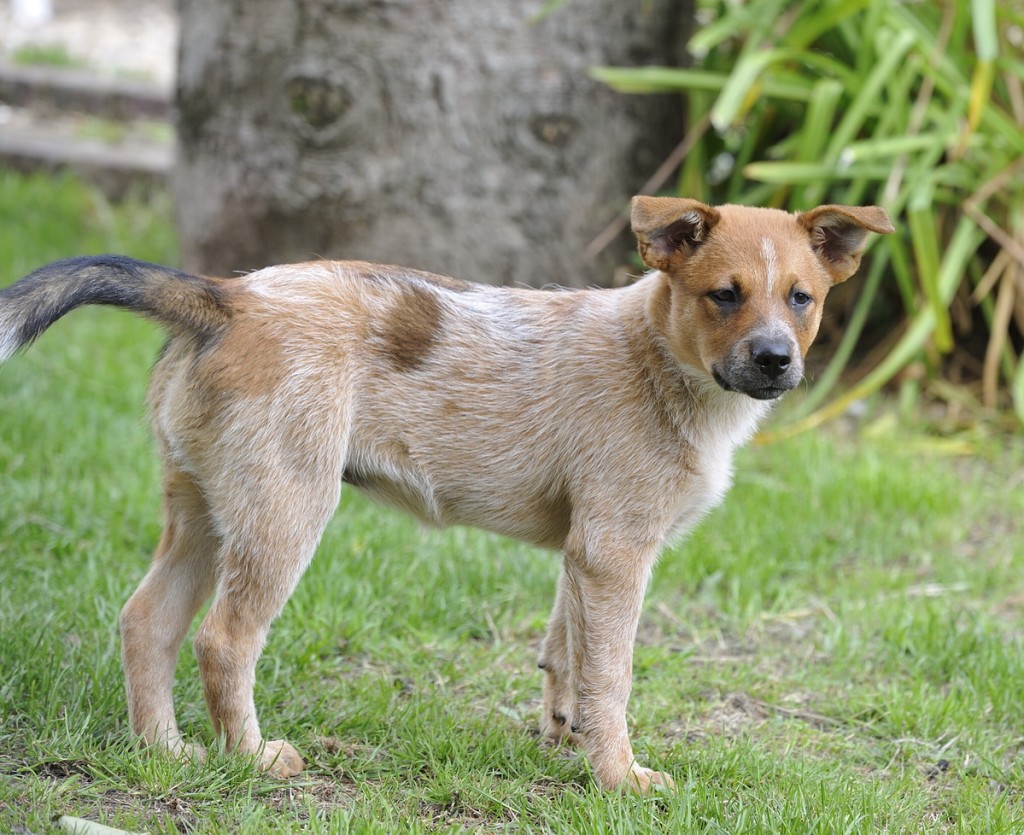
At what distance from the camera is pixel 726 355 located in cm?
337

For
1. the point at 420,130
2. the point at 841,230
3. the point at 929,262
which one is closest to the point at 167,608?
the point at 841,230

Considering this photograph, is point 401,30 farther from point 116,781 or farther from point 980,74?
point 116,781

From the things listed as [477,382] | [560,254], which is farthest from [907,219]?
[477,382]

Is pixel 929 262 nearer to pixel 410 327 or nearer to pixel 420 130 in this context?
pixel 420 130

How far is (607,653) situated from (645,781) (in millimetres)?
349

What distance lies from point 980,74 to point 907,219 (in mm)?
926

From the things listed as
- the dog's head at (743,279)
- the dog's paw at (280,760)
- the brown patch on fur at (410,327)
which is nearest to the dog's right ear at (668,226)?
the dog's head at (743,279)

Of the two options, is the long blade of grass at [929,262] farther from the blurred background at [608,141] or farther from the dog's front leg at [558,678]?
the dog's front leg at [558,678]

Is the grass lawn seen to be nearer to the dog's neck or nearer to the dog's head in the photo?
the dog's neck

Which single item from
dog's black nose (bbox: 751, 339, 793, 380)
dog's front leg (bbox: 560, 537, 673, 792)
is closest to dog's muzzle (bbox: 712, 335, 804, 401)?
dog's black nose (bbox: 751, 339, 793, 380)

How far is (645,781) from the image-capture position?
3.37 metres

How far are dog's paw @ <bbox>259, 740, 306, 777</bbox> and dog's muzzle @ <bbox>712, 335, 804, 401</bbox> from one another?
1534 millimetres

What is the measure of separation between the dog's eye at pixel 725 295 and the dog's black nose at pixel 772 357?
0.55 feet

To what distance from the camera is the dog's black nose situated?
328cm
